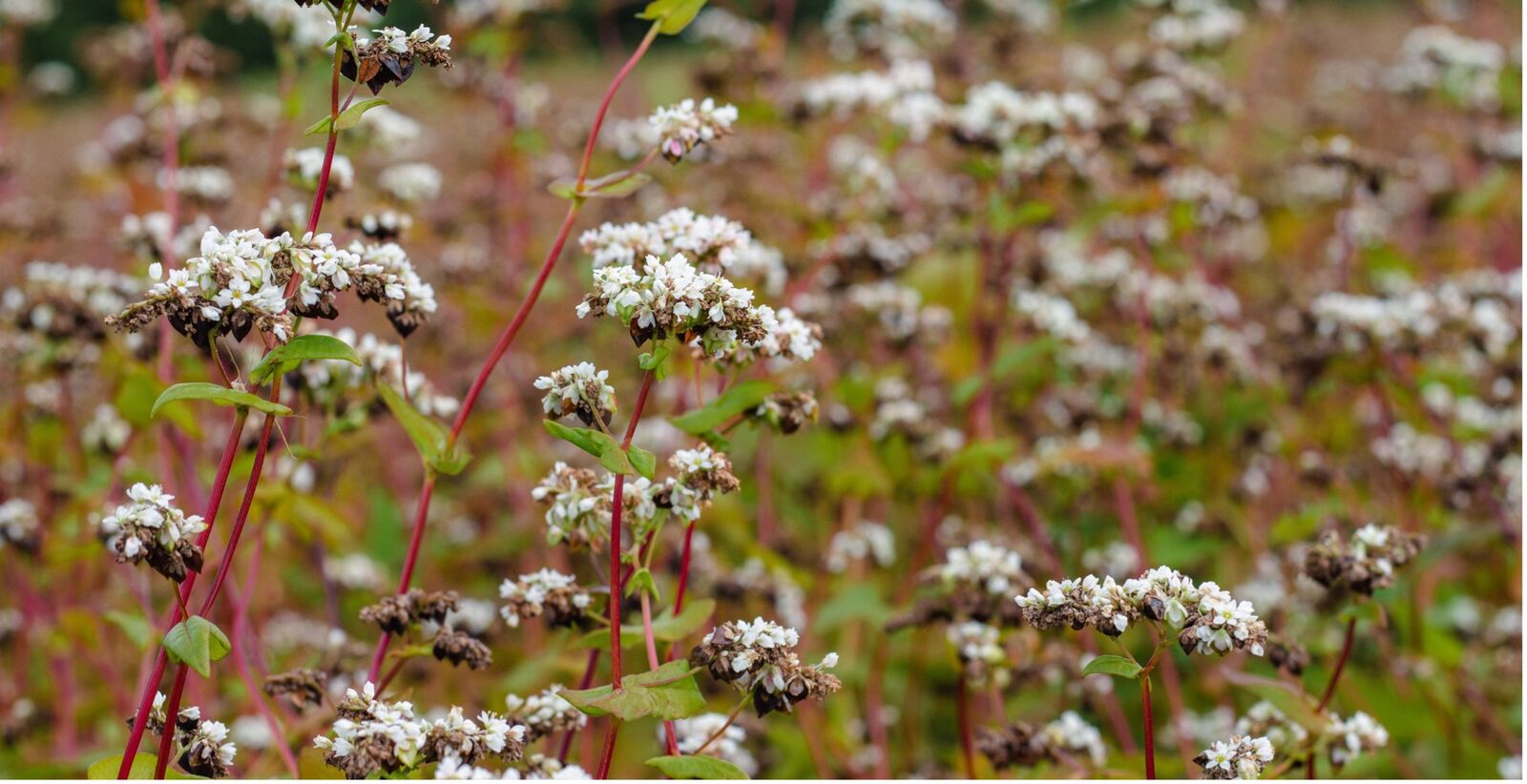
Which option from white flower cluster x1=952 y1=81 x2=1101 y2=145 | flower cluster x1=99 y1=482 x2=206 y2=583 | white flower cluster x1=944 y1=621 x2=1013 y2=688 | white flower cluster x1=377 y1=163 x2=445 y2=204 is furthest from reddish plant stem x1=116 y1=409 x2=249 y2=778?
white flower cluster x1=952 y1=81 x2=1101 y2=145

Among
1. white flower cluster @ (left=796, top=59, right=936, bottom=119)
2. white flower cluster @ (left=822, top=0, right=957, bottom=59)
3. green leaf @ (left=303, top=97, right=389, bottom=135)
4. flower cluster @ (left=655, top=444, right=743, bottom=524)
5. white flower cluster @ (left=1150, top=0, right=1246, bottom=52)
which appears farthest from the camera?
white flower cluster @ (left=1150, top=0, right=1246, bottom=52)

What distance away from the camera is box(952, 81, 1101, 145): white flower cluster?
14.8 ft

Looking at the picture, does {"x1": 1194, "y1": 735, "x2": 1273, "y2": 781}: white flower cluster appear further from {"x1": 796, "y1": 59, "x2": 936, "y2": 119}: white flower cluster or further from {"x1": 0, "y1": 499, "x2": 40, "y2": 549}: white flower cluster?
{"x1": 0, "y1": 499, "x2": 40, "y2": 549}: white flower cluster

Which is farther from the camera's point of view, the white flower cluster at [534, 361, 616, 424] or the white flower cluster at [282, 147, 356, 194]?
the white flower cluster at [282, 147, 356, 194]

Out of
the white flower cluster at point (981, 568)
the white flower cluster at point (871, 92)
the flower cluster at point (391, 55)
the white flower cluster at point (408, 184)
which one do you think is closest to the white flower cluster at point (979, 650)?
the white flower cluster at point (981, 568)

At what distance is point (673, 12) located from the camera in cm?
274

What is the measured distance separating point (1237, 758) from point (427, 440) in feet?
5.66

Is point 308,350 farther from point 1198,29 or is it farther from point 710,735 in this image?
point 1198,29

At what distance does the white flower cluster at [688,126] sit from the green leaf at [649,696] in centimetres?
109

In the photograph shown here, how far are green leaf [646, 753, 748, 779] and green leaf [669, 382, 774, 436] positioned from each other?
0.70 meters

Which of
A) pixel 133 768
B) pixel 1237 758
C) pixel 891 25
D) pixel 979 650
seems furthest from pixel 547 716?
pixel 891 25

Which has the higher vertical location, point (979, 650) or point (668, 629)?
point (979, 650)

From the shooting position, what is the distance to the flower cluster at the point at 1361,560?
112 inches

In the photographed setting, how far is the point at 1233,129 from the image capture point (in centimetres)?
887
